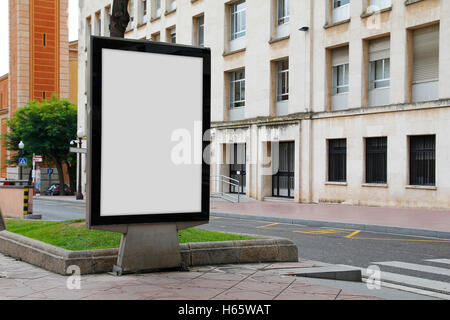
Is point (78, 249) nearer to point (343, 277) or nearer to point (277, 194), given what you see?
point (343, 277)

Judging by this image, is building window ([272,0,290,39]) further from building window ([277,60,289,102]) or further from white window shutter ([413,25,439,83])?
white window shutter ([413,25,439,83])

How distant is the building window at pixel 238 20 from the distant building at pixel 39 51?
36669 mm

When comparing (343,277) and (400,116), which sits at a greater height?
(400,116)

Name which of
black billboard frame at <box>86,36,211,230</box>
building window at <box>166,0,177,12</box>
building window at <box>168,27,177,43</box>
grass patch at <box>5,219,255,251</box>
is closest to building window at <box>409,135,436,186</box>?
grass patch at <box>5,219,255,251</box>

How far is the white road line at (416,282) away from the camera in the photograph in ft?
24.6

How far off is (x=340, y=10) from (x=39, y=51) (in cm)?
4626

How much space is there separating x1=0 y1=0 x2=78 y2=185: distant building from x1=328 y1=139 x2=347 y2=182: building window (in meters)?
45.6

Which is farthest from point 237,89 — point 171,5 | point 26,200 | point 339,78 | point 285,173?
point 26,200

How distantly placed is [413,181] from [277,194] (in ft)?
29.9

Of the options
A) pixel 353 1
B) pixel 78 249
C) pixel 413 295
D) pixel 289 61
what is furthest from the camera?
pixel 289 61

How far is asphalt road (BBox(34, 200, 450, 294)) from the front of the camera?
28.5 feet

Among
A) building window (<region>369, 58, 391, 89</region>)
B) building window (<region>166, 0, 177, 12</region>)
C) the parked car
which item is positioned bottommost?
the parked car

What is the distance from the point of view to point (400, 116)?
24016 mm
